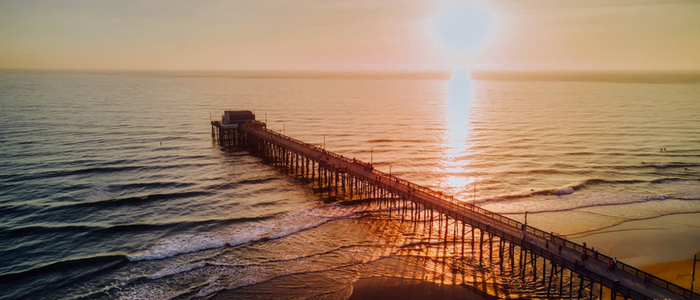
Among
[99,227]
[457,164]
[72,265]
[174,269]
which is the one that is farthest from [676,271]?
[99,227]

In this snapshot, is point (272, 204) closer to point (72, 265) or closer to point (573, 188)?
point (72, 265)

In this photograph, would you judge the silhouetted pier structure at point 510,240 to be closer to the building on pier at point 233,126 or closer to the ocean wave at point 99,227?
the ocean wave at point 99,227

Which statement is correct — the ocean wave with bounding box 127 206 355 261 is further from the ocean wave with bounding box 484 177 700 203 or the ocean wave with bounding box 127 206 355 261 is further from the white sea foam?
the ocean wave with bounding box 484 177 700 203

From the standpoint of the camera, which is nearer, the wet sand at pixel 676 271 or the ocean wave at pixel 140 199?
the wet sand at pixel 676 271

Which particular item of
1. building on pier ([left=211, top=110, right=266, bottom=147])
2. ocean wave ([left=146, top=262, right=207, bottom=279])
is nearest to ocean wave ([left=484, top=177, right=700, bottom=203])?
ocean wave ([left=146, top=262, right=207, bottom=279])

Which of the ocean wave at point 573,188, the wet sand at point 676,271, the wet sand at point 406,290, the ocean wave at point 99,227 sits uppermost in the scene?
the ocean wave at point 573,188

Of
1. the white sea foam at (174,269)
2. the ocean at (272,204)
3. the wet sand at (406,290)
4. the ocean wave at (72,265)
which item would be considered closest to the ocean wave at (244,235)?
the ocean at (272,204)
